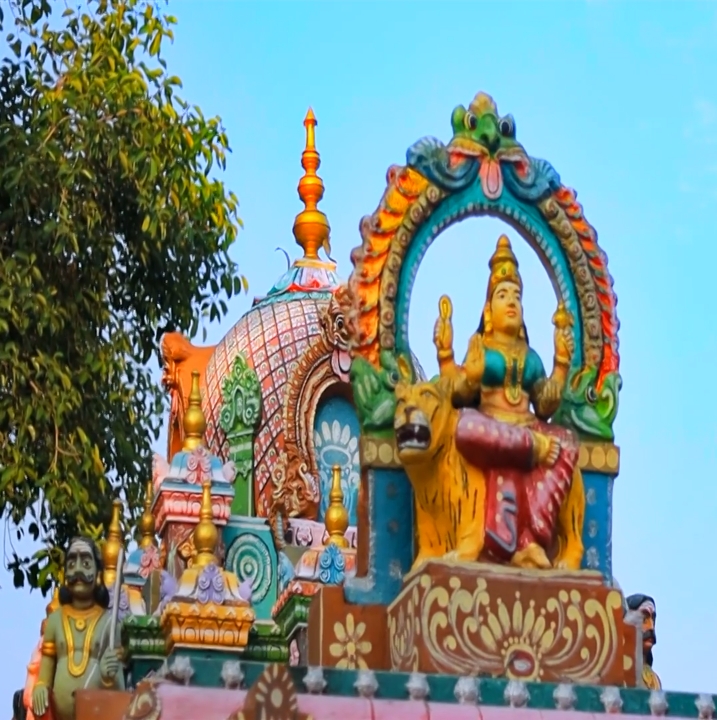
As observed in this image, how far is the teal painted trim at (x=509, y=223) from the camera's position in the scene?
40.8 feet

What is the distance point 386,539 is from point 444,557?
54cm

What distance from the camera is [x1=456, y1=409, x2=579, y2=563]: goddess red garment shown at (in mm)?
11633

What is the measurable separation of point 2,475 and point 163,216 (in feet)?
10.1

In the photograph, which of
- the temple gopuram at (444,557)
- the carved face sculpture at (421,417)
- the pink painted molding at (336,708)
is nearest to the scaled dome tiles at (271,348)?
the temple gopuram at (444,557)

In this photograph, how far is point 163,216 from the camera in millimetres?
19641

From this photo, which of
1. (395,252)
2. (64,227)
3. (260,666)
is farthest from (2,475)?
(260,666)

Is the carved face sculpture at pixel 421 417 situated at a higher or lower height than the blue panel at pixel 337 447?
lower

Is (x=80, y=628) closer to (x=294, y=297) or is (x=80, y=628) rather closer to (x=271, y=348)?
(x=271, y=348)

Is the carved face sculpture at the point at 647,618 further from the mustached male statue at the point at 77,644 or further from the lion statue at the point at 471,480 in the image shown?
the mustached male statue at the point at 77,644

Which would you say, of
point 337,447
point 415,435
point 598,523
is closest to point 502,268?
point 415,435

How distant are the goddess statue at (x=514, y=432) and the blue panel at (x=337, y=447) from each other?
172 inches

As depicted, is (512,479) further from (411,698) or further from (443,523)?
(411,698)

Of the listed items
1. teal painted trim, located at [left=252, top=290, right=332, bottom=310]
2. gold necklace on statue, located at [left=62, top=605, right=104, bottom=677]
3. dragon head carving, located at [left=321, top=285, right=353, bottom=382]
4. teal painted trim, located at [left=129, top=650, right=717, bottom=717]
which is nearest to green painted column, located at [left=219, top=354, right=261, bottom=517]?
dragon head carving, located at [left=321, top=285, right=353, bottom=382]

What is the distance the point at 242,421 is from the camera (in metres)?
16.8
